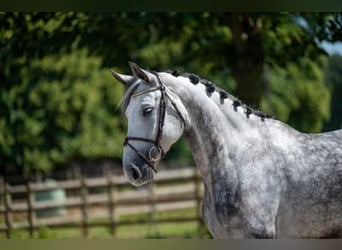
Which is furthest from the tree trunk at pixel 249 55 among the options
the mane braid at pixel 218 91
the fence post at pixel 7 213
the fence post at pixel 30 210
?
the fence post at pixel 30 210

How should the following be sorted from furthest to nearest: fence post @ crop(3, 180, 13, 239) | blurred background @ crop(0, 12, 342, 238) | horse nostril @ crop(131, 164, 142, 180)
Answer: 1. fence post @ crop(3, 180, 13, 239)
2. blurred background @ crop(0, 12, 342, 238)
3. horse nostril @ crop(131, 164, 142, 180)

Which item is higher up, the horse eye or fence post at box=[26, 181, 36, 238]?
the horse eye

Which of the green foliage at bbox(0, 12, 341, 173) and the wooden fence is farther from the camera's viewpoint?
the wooden fence

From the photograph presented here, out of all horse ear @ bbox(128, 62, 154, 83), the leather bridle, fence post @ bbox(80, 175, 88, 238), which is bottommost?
fence post @ bbox(80, 175, 88, 238)

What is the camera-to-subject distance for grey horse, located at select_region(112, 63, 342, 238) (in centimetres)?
225

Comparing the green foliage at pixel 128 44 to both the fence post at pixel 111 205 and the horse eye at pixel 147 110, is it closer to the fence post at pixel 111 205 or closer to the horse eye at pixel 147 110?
the fence post at pixel 111 205

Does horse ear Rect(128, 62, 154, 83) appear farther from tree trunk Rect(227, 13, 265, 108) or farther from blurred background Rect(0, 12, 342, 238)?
tree trunk Rect(227, 13, 265, 108)

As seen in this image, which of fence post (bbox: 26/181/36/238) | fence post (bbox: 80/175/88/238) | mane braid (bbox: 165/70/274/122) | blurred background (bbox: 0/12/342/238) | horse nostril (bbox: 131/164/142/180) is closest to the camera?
horse nostril (bbox: 131/164/142/180)

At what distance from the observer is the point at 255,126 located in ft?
7.72


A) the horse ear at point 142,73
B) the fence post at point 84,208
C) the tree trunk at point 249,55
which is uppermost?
the tree trunk at point 249,55

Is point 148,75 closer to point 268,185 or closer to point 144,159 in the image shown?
point 144,159

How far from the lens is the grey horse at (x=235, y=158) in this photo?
2.25 metres

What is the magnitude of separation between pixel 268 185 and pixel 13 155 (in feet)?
10.6

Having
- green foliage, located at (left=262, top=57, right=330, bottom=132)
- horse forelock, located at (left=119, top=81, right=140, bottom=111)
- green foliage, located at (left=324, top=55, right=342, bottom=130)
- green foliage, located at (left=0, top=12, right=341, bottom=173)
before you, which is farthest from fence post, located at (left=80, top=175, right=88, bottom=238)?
horse forelock, located at (left=119, top=81, right=140, bottom=111)
